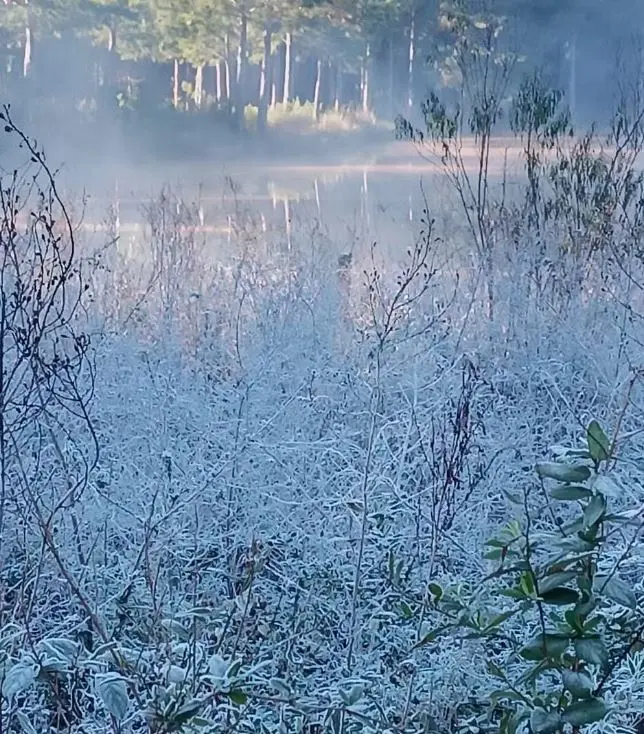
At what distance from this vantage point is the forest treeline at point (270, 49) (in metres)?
5.47

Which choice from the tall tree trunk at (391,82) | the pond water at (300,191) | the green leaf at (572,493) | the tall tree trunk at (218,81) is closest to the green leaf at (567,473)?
the green leaf at (572,493)

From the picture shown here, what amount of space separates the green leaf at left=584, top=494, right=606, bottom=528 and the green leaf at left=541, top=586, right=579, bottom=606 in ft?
0.31

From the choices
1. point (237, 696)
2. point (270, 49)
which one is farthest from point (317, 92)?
point (237, 696)

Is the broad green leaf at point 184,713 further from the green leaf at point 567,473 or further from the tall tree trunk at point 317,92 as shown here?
the tall tree trunk at point 317,92

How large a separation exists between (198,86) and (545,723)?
528 centimetres

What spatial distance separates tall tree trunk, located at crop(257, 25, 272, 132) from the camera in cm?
563

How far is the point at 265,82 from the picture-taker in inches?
228

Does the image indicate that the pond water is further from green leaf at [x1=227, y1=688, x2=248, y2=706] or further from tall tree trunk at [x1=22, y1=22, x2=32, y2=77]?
green leaf at [x1=227, y1=688, x2=248, y2=706]

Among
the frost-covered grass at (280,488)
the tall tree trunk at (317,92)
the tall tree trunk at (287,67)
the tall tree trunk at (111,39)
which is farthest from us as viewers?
the tall tree trunk at (317,92)

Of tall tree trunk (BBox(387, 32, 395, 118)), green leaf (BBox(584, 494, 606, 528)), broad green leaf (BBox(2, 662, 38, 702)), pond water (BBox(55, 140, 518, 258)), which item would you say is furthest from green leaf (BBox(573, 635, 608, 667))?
tall tree trunk (BBox(387, 32, 395, 118))

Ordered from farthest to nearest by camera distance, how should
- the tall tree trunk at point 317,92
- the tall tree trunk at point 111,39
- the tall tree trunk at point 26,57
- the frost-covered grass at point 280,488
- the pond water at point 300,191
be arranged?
the tall tree trunk at point 317,92, the tall tree trunk at point 111,39, the tall tree trunk at point 26,57, the pond water at point 300,191, the frost-covered grass at point 280,488

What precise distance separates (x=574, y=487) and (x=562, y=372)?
2.60 m

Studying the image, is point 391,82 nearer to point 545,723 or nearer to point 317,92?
point 317,92

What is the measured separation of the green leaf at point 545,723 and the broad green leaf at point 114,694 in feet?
1.53
